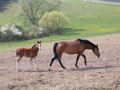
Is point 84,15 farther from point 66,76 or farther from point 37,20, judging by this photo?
point 66,76

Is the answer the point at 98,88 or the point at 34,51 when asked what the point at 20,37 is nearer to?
the point at 34,51

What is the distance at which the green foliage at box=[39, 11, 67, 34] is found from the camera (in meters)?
49.9

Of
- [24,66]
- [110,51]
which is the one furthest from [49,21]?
[24,66]

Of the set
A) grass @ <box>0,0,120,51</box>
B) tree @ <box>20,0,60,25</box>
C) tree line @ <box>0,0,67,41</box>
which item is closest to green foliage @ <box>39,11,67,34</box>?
tree line @ <box>0,0,67,41</box>

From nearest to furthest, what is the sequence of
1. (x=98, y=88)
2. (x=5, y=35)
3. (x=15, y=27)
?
(x=98, y=88) → (x=5, y=35) → (x=15, y=27)

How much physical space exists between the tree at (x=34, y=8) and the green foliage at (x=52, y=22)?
18.2 feet

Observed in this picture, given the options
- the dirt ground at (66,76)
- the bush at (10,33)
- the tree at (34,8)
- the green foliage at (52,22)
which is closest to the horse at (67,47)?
the dirt ground at (66,76)

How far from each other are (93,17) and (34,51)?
2046 inches

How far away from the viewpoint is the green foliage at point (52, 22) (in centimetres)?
4994

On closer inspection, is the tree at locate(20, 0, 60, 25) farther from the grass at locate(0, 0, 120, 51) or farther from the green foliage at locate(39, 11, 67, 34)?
the green foliage at locate(39, 11, 67, 34)

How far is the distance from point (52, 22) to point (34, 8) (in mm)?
8319

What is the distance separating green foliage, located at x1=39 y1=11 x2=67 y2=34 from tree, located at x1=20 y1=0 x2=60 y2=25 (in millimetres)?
5534

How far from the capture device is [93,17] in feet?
221

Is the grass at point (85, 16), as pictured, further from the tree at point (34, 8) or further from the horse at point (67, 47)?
the horse at point (67, 47)
